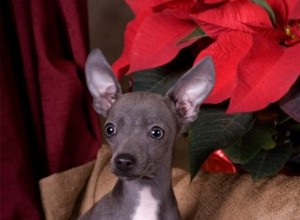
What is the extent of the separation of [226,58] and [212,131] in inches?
4.5

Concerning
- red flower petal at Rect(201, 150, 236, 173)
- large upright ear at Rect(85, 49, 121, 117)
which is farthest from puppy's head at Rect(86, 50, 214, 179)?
red flower petal at Rect(201, 150, 236, 173)

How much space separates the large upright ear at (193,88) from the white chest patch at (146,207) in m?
0.12

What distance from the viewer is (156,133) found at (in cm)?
69

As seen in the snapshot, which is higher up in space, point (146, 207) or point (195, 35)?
point (195, 35)

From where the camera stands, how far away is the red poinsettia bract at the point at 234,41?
2.35ft

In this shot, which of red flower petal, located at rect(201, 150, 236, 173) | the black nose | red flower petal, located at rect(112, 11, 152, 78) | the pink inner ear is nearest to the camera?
the black nose

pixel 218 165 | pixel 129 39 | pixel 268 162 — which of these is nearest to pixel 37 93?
pixel 129 39

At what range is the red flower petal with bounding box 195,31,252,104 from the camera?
2.47 ft

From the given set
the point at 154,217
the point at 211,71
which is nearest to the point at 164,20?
the point at 211,71

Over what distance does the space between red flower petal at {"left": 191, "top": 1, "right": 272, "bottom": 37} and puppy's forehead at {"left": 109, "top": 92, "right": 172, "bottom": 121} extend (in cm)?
14

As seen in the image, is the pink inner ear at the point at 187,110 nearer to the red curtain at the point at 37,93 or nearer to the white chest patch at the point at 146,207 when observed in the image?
the white chest patch at the point at 146,207

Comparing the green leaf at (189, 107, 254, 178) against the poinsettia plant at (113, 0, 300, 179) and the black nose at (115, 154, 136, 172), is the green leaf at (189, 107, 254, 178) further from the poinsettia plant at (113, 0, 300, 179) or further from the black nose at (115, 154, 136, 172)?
the black nose at (115, 154, 136, 172)

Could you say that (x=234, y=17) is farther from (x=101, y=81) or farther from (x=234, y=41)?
(x=101, y=81)

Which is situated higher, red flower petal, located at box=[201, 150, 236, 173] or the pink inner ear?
the pink inner ear
